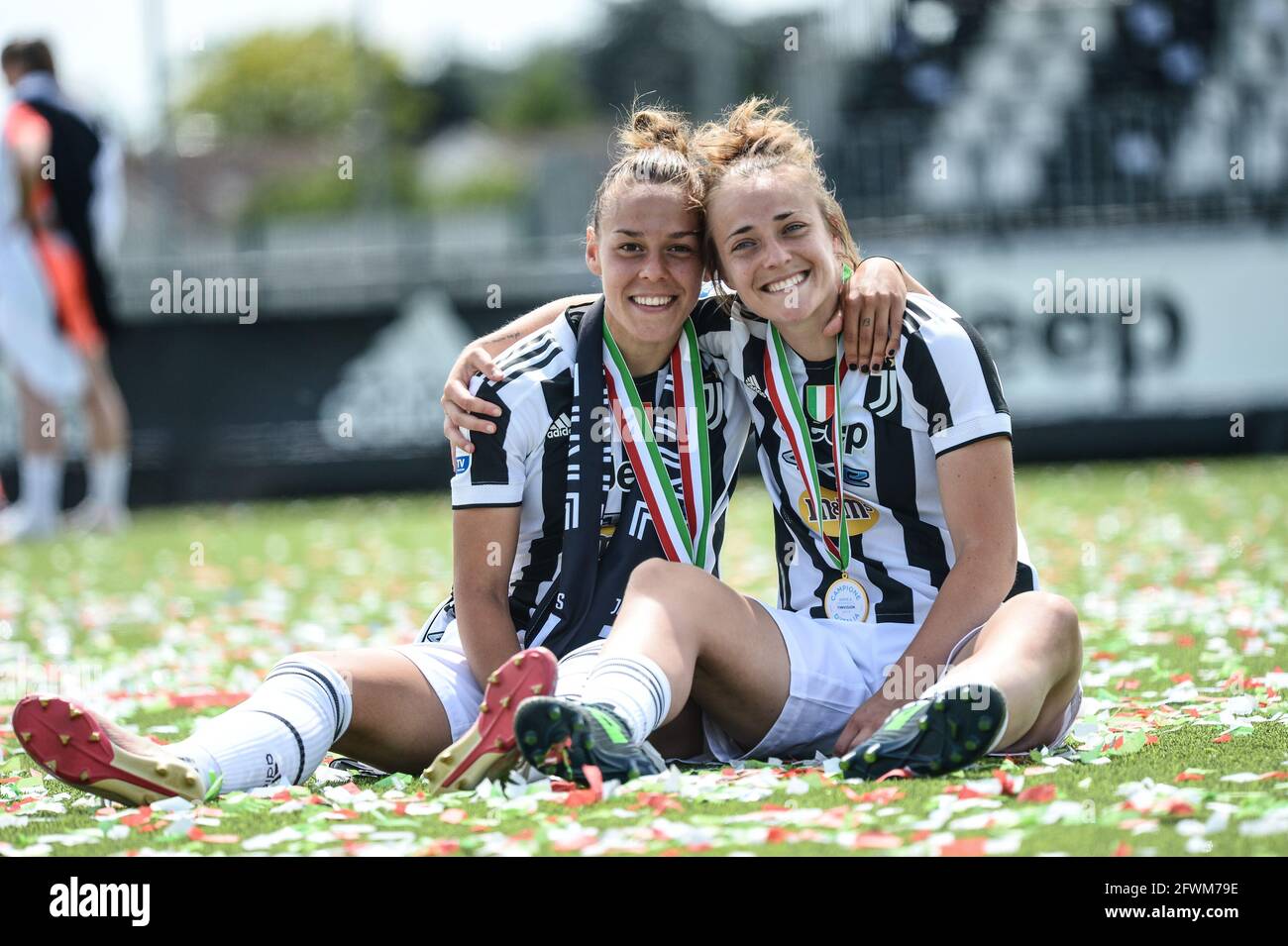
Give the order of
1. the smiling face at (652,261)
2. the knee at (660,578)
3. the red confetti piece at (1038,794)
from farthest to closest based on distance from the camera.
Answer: the smiling face at (652,261) < the knee at (660,578) < the red confetti piece at (1038,794)

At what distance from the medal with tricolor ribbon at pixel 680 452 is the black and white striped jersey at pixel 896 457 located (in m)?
0.14

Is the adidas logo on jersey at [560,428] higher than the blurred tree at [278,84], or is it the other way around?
the blurred tree at [278,84]

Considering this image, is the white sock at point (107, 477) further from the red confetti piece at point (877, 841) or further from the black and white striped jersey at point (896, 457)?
the red confetti piece at point (877, 841)

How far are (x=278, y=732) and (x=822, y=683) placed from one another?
1075mm

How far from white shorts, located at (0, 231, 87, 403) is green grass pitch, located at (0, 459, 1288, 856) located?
1196mm

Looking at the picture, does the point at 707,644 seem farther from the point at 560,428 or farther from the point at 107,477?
the point at 107,477

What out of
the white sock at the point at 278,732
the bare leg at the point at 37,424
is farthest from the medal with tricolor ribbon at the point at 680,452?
the bare leg at the point at 37,424

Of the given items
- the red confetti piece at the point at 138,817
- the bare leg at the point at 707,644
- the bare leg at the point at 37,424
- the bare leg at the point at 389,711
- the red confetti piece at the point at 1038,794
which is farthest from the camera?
the bare leg at the point at 37,424

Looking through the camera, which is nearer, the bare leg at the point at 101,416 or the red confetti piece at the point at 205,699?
the red confetti piece at the point at 205,699

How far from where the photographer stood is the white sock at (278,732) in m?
2.95

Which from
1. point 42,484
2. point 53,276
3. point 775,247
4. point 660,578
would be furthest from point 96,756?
point 53,276

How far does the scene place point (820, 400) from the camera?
331 cm

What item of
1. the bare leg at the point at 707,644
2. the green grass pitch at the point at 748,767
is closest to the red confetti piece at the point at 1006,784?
the green grass pitch at the point at 748,767
